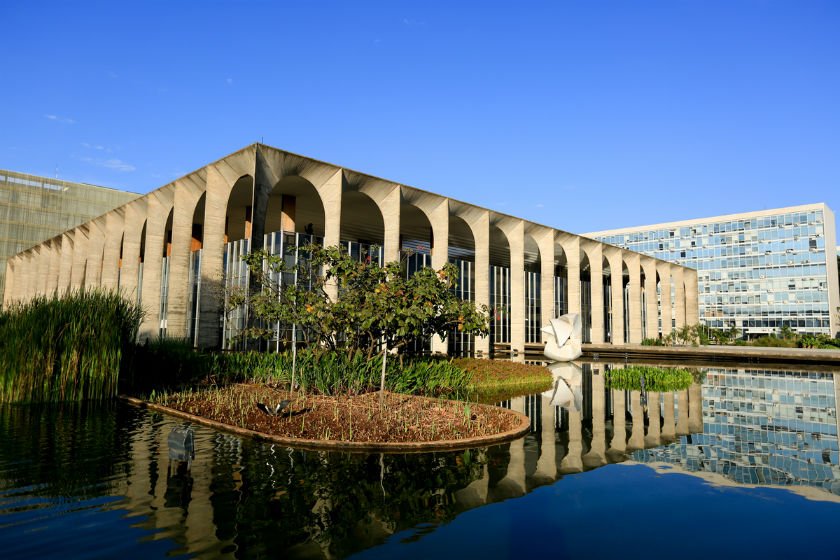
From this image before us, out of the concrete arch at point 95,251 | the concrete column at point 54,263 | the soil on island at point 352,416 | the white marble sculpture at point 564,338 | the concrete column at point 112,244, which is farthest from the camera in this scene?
the concrete column at point 54,263

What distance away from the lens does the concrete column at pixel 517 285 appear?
35013 millimetres

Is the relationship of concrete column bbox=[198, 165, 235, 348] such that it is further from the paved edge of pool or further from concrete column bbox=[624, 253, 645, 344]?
concrete column bbox=[624, 253, 645, 344]

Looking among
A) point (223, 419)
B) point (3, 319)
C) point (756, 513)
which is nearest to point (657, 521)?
point (756, 513)

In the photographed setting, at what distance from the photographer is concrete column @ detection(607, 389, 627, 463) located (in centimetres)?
806

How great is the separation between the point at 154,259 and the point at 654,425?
83.9 ft

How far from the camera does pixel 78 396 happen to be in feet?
39.2

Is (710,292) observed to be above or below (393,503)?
above

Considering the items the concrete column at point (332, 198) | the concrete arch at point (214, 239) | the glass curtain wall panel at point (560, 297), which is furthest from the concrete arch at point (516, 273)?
the concrete arch at point (214, 239)

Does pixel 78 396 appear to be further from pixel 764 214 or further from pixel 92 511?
pixel 764 214

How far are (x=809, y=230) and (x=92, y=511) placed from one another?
91529 mm

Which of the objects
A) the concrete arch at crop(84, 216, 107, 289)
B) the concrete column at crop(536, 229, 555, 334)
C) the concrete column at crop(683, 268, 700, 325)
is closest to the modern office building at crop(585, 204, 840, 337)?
the concrete column at crop(683, 268, 700, 325)

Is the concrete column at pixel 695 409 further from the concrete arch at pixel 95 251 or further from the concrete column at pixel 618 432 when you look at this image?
the concrete arch at pixel 95 251

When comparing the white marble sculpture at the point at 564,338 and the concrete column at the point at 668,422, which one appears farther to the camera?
the white marble sculpture at the point at 564,338

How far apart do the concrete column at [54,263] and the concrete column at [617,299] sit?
47025 mm
